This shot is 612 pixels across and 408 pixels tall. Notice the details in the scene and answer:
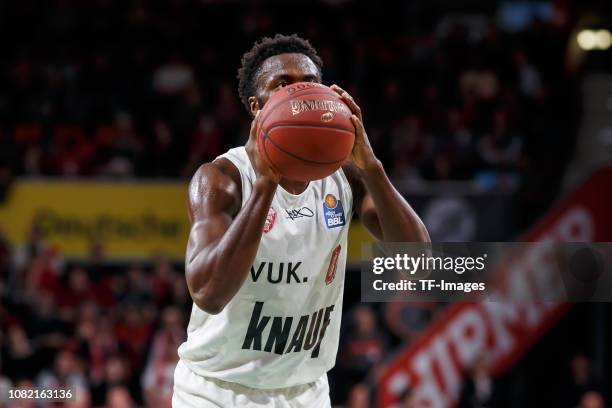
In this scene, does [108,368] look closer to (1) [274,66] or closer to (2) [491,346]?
(2) [491,346]

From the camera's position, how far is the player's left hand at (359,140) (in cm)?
331

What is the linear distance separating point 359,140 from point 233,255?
65 cm

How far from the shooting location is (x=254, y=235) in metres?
3.07

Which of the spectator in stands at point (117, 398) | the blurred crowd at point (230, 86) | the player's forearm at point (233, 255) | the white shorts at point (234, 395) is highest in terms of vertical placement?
the blurred crowd at point (230, 86)

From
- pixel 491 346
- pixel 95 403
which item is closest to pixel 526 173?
pixel 491 346

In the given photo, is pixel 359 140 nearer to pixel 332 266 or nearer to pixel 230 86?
pixel 332 266

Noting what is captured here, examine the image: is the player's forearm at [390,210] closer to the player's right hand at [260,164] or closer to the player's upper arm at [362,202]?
the player's upper arm at [362,202]

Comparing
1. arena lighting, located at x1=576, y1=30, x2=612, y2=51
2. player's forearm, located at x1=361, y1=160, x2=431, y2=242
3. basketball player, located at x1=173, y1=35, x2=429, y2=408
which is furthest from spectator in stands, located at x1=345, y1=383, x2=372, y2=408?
arena lighting, located at x1=576, y1=30, x2=612, y2=51

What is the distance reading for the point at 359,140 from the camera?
3396 millimetres

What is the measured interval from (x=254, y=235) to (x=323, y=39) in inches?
441

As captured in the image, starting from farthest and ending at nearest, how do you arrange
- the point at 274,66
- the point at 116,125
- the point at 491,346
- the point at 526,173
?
the point at 116,125
the point at 526,173
the point at 491,346
the point at 274,66

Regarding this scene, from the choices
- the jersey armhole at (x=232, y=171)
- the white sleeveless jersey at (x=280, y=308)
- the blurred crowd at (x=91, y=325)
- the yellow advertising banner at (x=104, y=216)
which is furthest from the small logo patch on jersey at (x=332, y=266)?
the yellow advertising banner at (x=104, y=216)

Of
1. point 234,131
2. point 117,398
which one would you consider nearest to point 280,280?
point 117,398

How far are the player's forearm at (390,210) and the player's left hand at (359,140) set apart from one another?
1.1 inches
